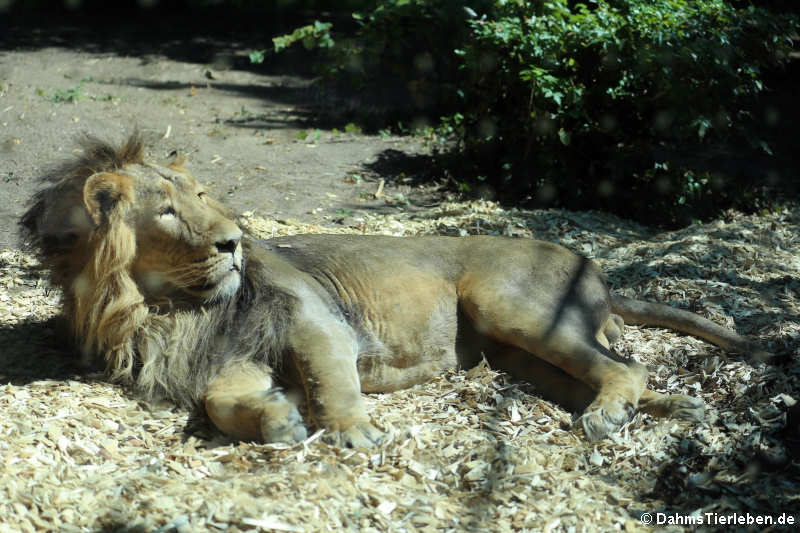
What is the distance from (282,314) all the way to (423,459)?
96 cm

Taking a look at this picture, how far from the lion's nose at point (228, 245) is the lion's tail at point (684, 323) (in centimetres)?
227

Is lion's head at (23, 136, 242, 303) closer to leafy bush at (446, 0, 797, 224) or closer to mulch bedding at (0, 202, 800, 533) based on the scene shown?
mulch bedding at (0, 202, 800, 533)

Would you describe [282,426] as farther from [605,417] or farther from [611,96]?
[611,96]

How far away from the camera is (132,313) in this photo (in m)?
3.67

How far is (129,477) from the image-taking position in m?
3.14

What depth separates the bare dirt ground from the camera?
3.00 meters

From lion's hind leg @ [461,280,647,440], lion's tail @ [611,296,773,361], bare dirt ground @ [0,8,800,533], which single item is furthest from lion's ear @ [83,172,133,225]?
lion's tail @ [611,296,773,361]

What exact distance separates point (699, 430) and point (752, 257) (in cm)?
263

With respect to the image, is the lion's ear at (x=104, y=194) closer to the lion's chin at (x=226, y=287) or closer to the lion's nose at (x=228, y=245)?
the lion's nose at (x=228, y=245)

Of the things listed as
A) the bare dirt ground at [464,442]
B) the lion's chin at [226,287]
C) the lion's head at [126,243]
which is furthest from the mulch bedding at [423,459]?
the lion's chin at [226,287]

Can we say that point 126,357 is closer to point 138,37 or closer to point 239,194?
point 239,194

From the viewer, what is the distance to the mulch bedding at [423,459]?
2957mm

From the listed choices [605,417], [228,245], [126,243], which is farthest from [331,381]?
[605,417]

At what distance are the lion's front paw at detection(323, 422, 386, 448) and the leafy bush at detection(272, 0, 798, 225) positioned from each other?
4495mm
